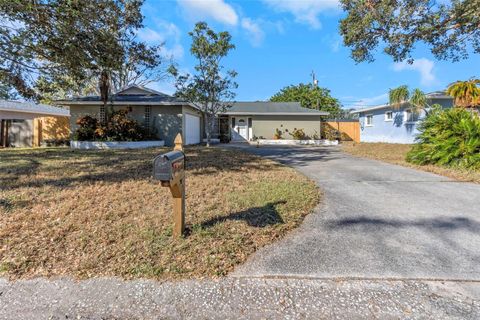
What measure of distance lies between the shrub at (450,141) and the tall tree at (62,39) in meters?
11.6

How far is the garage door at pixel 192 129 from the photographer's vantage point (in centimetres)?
1866

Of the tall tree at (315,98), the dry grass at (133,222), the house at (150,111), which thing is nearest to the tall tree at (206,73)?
the house at (150,111)

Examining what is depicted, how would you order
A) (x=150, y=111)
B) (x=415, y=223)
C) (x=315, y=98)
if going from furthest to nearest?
(x=315, y=98) < (x=150, y=111) < (x=415, y=223)

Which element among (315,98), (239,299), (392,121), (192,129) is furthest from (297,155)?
(315,98)

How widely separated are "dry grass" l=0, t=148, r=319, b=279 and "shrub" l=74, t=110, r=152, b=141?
810cm

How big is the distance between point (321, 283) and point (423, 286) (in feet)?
3.09

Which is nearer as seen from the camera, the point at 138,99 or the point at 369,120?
the point at 138,99

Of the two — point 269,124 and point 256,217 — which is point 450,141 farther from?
point 269,124

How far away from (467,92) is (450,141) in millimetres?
7299

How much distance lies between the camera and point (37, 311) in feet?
7.71

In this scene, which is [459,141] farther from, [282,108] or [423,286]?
[282,108]

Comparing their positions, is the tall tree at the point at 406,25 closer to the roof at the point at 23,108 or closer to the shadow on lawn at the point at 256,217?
the shadow on lawn at the point at 256,217

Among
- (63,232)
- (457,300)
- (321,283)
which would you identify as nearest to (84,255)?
(63,232)

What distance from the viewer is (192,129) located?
20.4 m
